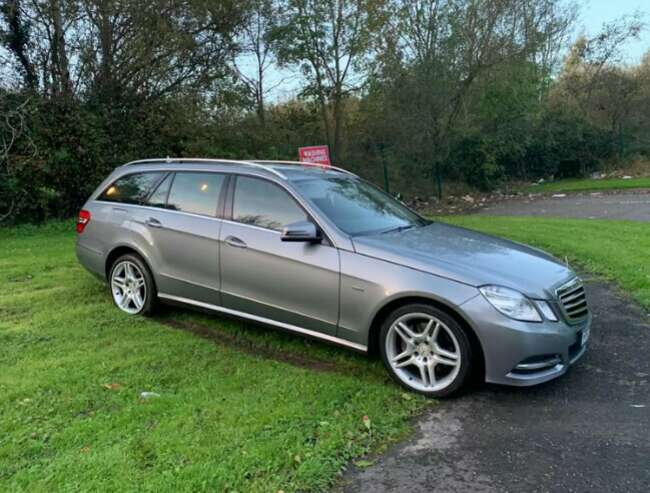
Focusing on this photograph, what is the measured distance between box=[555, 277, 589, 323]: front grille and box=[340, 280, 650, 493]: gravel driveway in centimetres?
51

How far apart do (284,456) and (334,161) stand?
14720 mm

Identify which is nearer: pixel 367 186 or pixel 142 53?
pixel 367 186

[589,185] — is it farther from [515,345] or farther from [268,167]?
[515,345]

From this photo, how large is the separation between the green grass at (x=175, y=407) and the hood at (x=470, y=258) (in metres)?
0.95

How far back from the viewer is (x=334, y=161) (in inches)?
680

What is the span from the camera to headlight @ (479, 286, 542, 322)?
3.63m

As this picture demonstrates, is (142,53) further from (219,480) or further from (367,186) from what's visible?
(219,480)

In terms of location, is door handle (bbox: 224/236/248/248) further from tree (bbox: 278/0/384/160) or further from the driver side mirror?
tree (bbox: 278/0/384/160)

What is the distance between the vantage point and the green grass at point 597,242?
6641mm

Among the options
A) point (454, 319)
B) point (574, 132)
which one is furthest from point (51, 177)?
point (574, 132)

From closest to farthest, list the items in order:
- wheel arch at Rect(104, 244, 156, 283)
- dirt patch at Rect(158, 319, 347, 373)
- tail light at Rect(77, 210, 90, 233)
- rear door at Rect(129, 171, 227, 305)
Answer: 1. dirt patch at Rect(158, 319, 347, 373)
2. rear door at Rect(129, 171, 227, 305)
3. wheel arch at Rect(104, 244, 156, 283)
4. tail light at Rect(77, 210, 90, 233)

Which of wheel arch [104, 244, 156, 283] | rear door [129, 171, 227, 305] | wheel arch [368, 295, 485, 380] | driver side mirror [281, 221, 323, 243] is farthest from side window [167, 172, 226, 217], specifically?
wheel arch [368, 295, 485, 380]

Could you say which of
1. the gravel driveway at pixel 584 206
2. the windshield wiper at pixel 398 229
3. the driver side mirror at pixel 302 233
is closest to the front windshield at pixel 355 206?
the windshield wiper at pixel 398 229

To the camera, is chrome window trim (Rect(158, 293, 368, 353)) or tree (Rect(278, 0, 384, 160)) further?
tree (Rect(278, 0, 384, 160))
